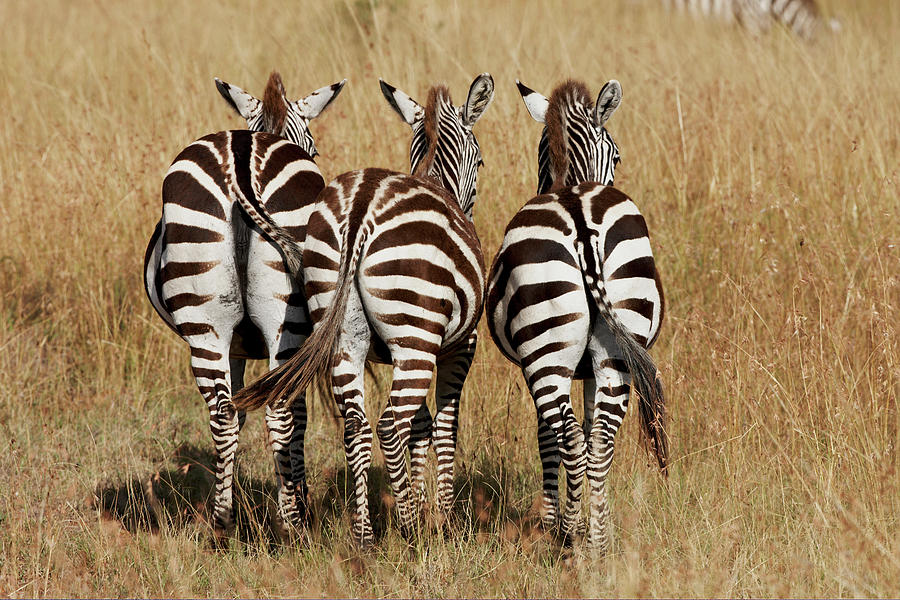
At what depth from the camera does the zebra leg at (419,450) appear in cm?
420

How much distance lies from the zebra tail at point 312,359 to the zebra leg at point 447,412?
71 centimetres

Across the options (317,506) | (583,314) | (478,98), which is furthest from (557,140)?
(317,506)

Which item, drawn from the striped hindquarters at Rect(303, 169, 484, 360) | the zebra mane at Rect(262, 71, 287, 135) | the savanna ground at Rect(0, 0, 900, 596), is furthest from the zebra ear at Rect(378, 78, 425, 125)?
the savanna ground at Rect(0, 0, 900, 596)

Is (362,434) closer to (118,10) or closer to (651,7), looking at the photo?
(118,10)

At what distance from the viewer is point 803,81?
845cm

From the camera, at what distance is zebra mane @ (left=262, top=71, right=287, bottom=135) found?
4758 millimetres

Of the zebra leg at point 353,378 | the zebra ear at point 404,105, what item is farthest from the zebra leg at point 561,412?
the zebra ear at point 404,105

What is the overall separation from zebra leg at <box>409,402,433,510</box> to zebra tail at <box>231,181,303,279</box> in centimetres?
87

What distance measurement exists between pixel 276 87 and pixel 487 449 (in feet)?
7.70

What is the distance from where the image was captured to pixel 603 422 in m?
3.80

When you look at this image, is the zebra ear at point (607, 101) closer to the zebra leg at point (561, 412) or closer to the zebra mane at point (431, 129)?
the zebra mane at point (431, 129)

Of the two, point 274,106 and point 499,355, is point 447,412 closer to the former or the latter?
point 499,355

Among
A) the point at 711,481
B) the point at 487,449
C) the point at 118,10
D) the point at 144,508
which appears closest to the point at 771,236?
the point at 711,481

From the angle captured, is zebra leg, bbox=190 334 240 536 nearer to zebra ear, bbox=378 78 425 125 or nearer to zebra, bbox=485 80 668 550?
zebra, bbox=485 80 668 550
